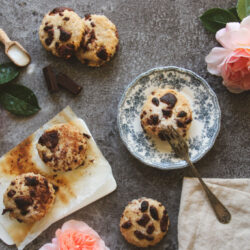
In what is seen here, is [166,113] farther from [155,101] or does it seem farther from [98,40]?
[98,40]

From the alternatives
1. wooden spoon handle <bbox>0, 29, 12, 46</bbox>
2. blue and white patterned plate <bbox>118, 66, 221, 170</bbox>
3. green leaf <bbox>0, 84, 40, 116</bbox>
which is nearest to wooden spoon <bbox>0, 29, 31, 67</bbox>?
wooden spoon handle <bbox>0, 29, 12, 46</bbox>

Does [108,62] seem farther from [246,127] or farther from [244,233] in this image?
[244,233]

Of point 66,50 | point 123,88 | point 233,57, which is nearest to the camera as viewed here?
point 233,57

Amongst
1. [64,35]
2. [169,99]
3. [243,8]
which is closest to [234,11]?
[243,8]

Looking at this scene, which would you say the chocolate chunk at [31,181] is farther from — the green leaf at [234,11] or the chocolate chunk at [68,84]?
the green leaf at [234,11]

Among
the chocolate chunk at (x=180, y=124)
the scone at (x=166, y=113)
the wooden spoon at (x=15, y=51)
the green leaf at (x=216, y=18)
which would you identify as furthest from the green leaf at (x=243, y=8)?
the wooden spoon at (x=15, y=51)

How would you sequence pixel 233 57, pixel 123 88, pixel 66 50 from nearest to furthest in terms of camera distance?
1. pixel 233 57
2. pixel 66 50
3. pixel 123 88
